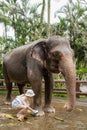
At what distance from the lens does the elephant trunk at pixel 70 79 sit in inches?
228

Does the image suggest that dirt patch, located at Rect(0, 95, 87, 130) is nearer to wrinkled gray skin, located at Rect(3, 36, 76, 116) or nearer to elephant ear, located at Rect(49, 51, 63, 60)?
wrinkled gray skin, located at Rect(3, 36, 76, 116)

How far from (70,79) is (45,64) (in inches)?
46.7

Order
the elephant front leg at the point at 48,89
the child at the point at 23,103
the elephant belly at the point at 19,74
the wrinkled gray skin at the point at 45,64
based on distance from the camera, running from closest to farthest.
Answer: the wrinkled gray skin at the point at 45,64 → the child at the point at 23,103 → the elephant front leg at the point at 48,89 → the elephant belly at the point at 19,74

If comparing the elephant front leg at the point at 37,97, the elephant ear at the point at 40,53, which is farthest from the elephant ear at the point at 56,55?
the elephant front leg at the point at 37,97

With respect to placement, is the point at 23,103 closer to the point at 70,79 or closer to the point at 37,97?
the point at 37,97

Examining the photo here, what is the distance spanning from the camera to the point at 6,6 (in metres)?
26.0

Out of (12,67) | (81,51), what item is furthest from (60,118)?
(81,51)

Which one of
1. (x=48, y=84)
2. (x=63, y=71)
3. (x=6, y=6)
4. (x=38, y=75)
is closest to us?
(x=63, y=71)

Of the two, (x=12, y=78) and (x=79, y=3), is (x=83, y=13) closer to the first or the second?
(x=79, y=3)

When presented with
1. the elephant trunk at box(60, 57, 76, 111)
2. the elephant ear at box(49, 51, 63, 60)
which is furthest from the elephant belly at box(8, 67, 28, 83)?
the elephant trunk at box(60, 57, 76, 111)

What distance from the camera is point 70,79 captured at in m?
6.13

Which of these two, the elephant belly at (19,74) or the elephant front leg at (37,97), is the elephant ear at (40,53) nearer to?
the elephant front leg at (37,97)

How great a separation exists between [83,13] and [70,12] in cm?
115

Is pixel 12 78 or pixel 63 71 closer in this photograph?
pixel 63 71
